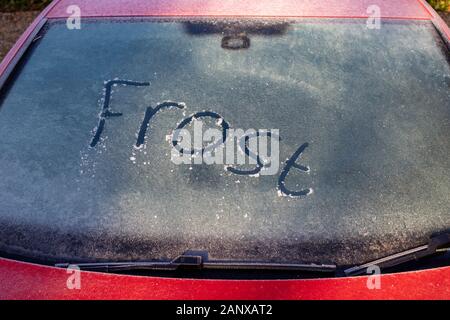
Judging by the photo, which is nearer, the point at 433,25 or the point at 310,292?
the point at 310,292

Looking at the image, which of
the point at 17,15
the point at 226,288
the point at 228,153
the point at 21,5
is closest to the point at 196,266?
the point at 226,288

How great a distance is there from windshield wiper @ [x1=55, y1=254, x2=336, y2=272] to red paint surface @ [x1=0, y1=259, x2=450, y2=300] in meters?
0.03

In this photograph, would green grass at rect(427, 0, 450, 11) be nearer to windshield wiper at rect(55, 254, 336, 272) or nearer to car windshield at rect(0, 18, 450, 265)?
car windshield at rect(0, 18, 450, 265)

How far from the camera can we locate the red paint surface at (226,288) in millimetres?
1137

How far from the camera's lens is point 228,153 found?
1.41 m

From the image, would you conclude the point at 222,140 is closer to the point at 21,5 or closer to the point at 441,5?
the point at 441,5

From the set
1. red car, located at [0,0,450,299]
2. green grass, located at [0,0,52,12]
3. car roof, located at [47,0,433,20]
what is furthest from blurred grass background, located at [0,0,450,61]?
red car, located at [0,0,450,299]

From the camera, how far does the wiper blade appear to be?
3.91 feet

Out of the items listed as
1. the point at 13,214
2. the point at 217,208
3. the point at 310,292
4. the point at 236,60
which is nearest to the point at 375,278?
the point at 310,292

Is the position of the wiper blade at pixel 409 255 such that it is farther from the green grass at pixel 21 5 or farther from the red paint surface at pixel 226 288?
the green grass at pixel 21 5

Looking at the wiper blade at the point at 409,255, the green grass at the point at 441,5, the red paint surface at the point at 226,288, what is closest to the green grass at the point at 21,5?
the green grass at the point at 441,5
